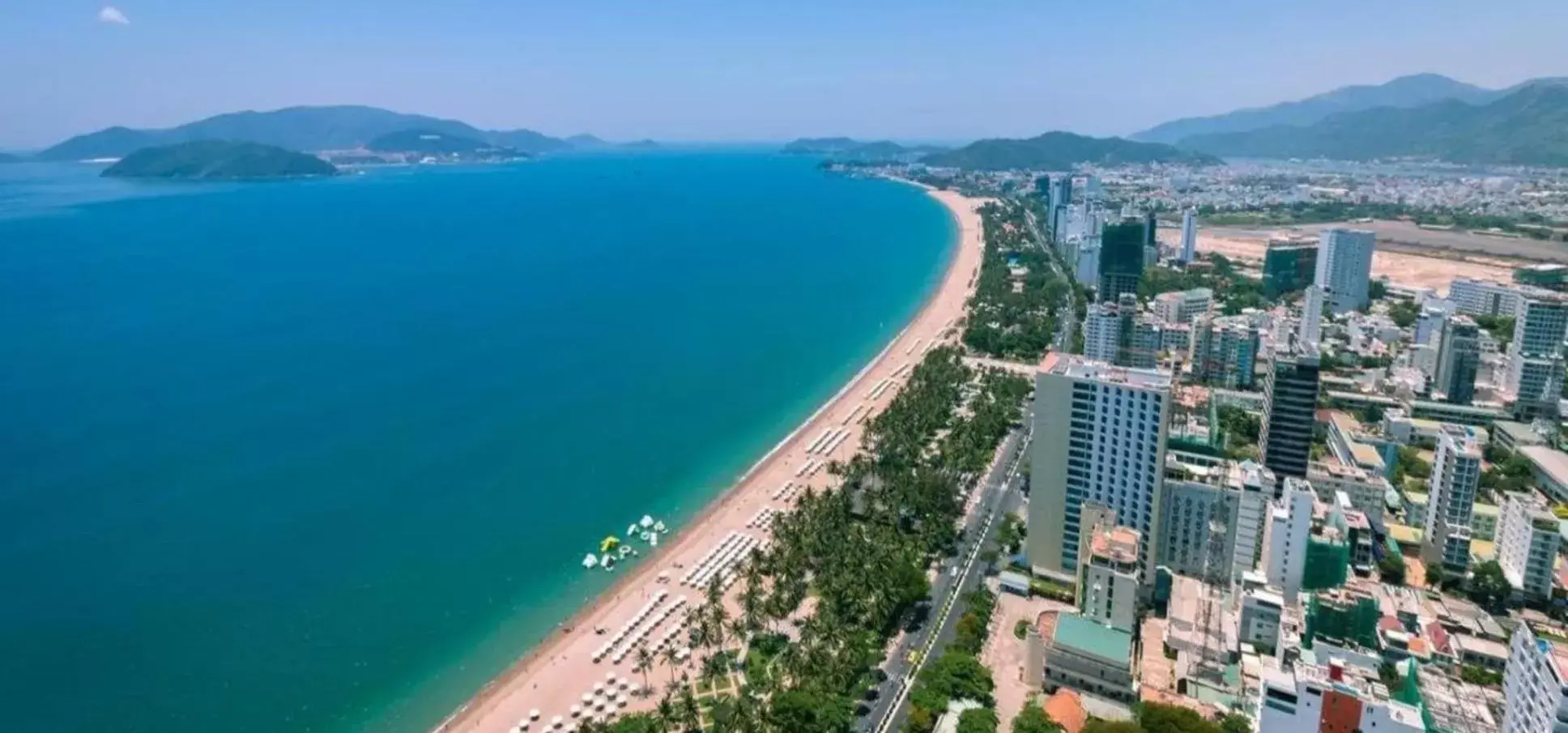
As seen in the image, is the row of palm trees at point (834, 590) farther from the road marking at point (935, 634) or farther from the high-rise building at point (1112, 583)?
the high-rise building at point (1112, 583)

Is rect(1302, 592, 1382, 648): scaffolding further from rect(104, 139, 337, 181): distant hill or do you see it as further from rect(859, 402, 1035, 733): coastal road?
rect(104, 139, 337, 181): distant hill

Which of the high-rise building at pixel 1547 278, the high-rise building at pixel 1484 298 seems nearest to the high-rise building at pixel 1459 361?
the high-rise building at pixel 1484 298

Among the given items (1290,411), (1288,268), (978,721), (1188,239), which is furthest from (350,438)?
(1188,239)

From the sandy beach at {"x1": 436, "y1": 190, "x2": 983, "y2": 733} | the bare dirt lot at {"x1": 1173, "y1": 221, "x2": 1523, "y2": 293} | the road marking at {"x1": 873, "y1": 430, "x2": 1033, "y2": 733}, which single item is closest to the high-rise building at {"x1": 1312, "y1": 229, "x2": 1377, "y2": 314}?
the bare dirt lot at {"x1": 1173, "y1": 221, "x2": 1523, "y2": 293}

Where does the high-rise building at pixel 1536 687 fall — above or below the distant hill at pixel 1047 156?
below

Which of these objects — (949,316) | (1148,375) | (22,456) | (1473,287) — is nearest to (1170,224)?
(1473,287)
